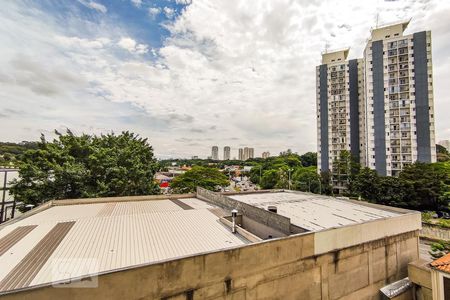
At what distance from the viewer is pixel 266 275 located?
22.8 ft

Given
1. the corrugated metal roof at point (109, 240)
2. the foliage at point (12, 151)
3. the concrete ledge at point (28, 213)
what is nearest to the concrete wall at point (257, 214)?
the corrugated metal roof at point (109, 240)

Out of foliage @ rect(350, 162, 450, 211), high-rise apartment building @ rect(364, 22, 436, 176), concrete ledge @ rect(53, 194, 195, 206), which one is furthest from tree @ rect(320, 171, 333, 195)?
concrete ledge @ rect(53, 194, 195, 206)

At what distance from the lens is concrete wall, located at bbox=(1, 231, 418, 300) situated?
5.11m

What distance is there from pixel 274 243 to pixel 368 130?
43559 mm

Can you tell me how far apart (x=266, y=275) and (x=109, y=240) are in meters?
5.42

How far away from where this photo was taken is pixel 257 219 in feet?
34.7

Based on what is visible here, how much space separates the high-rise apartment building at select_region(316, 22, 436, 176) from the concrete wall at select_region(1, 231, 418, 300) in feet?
119

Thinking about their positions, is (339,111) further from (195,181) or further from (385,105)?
(195,181)

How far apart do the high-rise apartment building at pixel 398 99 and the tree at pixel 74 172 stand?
4101 centimetres

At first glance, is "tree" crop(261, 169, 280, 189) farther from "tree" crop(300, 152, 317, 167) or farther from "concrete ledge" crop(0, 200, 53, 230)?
"concrete ledge" crop(0, 200, 53, 230)

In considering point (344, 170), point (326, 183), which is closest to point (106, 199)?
point (344, 170)

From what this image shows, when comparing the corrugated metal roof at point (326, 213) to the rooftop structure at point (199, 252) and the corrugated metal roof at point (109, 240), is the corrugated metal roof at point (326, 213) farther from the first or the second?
the corrugated metal roof at point (109, 240)

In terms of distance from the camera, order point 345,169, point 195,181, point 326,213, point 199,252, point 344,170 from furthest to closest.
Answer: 1. point 344,170
2. point 345,169
3. point 195,181
4. point 326,213
5. point 199,252

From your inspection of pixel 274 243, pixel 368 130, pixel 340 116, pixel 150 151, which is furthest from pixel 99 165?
pixel 340 116
